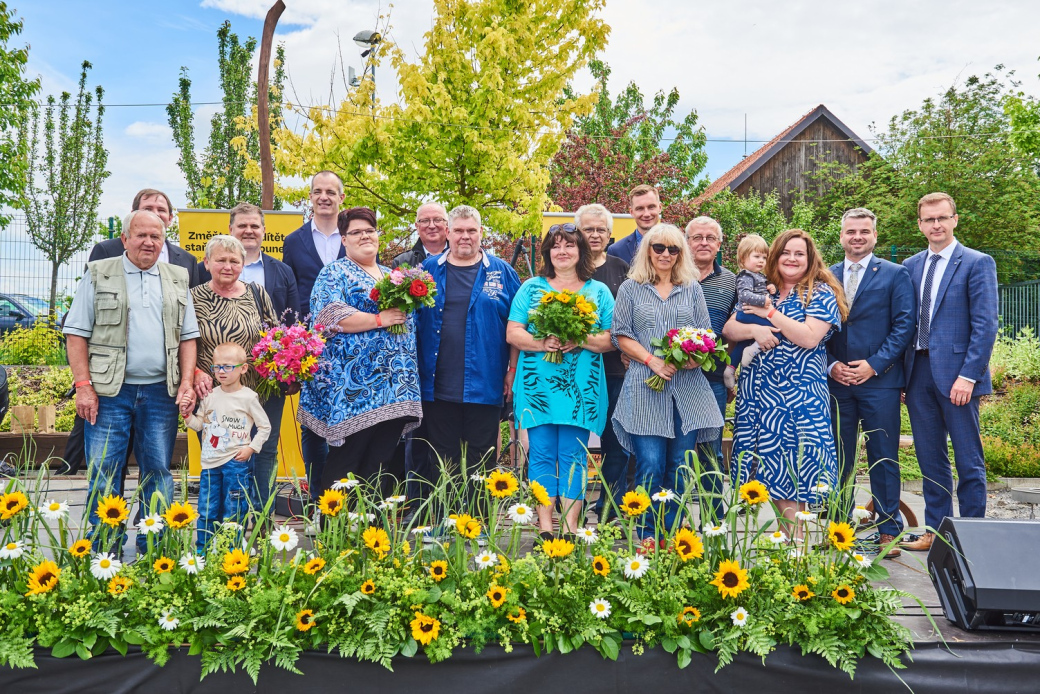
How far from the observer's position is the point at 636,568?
2.79 metres

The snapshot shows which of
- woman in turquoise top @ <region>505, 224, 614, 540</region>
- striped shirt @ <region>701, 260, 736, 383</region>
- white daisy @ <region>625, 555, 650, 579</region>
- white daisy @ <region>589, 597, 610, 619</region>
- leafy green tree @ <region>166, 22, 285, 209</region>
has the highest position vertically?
leafy green tree @ <region>166, 22, 285, 209</region>

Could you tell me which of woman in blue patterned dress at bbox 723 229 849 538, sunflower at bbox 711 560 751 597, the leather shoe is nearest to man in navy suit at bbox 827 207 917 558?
the leather shoe

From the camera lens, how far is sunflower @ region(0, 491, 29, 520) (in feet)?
9.20

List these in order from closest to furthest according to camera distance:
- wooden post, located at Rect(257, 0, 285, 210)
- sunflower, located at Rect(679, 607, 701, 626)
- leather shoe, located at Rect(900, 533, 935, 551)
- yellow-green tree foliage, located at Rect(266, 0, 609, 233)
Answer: sunflower, located at Rect(679, 607, 701, 626), leather shoe, located at Rect(900, 533, 935, 551), wooden post, located at Rect(257, 0, 285, 210), yellow-green tree foliage, located at Rect(266, 0, 609, 233)

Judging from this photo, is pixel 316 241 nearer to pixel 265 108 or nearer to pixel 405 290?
pixel 405 290

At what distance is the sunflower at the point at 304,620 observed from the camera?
262 centimetres

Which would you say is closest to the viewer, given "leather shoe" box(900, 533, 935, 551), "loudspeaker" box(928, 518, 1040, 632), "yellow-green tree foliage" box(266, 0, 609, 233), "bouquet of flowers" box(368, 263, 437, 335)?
"loudspeaker" box(928, 518, 1040, 632)

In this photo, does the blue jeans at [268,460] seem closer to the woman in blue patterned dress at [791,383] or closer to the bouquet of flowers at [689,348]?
the bouquet of flowers at [689,348]

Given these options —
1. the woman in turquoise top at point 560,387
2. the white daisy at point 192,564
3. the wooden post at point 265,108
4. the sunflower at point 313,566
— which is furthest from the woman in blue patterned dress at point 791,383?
the wooden post at point 265,108

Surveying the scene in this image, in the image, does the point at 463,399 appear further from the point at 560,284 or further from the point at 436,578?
the point at 436,578

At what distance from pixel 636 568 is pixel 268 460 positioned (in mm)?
2408

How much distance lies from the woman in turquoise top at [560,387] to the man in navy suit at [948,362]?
1.90m

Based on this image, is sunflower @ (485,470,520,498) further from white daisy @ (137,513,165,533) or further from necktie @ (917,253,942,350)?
necktie @ (917,253,942,350)

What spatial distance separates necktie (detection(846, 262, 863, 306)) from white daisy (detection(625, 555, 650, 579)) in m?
2.36
